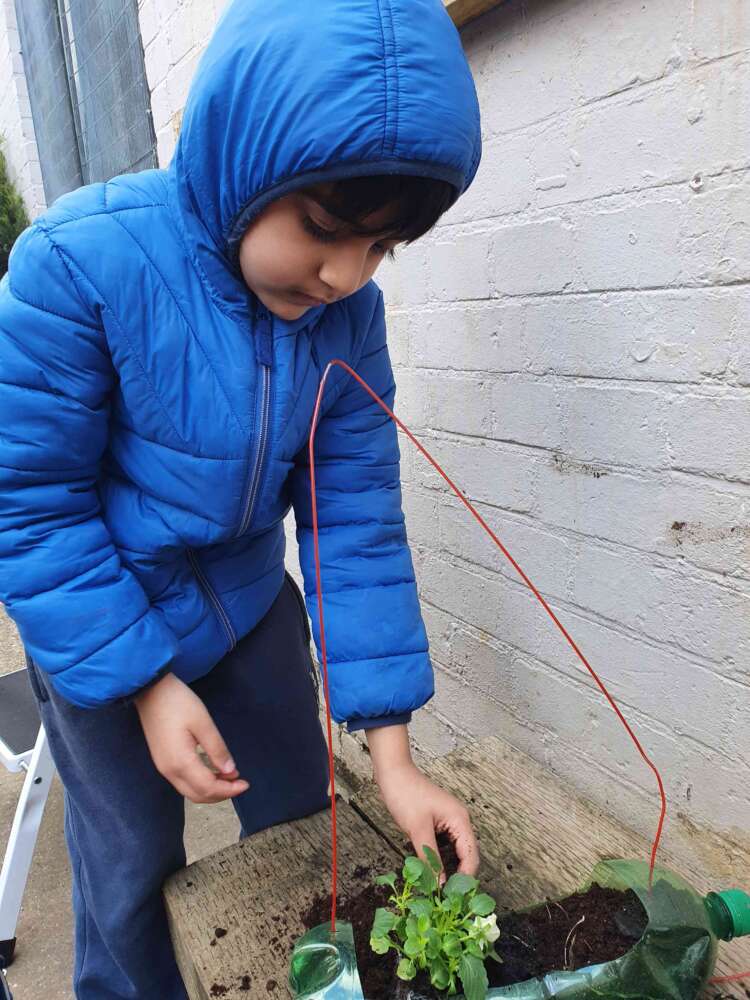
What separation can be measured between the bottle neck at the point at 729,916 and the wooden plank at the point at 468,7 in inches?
59.8

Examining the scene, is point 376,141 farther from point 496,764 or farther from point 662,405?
point 496,764

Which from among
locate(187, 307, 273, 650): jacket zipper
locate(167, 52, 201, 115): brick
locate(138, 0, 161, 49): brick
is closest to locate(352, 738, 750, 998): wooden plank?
locate(187, 307, 273, 650): jacket zipper

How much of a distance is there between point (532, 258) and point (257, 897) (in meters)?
1.25

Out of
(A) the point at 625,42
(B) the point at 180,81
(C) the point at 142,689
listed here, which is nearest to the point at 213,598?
(C) the point at 142,689

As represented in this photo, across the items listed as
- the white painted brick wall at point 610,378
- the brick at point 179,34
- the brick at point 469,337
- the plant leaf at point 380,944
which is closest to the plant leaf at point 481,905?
the plant leaf at point 380,944

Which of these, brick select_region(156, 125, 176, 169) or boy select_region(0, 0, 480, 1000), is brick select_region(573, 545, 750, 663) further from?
brick select_region(156, 125, 176, 169)

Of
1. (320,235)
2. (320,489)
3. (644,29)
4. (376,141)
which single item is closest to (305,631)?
(320,489)

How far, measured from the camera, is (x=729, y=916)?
2.89 ft

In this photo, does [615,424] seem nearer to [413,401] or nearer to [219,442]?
[413,401]

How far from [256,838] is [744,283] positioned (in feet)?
3.99

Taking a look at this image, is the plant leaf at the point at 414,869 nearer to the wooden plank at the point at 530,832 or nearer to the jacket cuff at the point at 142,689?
the wooden plank at the point at 530,832

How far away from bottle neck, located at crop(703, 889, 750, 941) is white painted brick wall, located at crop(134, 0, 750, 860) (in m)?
0.49

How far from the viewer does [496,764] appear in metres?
1.52

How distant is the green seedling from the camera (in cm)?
81
